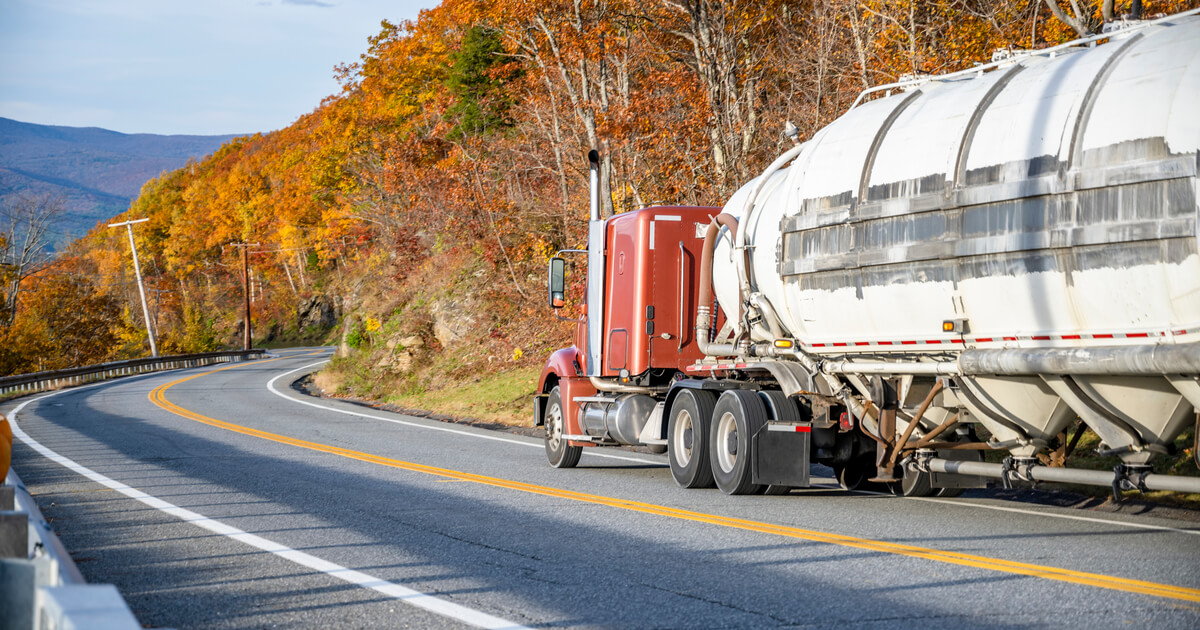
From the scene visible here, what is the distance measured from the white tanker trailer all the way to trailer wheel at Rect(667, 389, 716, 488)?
0.02 metres

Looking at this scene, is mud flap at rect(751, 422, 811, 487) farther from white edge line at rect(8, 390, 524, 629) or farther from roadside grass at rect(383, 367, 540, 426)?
roadside grass at rect(383, 367, 540, 426)

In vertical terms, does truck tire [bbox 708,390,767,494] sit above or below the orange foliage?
below

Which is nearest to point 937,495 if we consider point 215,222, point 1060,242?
point 1060,242

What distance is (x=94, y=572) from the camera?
7402 millimetres

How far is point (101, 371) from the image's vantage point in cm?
4647

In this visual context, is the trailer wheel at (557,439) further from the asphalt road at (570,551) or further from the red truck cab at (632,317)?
the asphalt road at (570,551)

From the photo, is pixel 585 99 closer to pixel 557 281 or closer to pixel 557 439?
pixel 557 281

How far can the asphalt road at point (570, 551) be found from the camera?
6109 millimetres

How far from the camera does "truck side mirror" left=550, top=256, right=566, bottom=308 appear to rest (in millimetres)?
14211

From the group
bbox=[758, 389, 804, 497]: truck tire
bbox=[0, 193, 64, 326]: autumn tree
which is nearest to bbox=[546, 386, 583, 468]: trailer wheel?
bbox=[758, 389, 804, 497]: truck tire

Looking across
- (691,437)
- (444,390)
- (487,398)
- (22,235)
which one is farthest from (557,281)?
(22,235)

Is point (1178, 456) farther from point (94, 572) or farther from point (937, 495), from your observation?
point (94, 572)

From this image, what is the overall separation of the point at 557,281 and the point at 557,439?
2085 mm

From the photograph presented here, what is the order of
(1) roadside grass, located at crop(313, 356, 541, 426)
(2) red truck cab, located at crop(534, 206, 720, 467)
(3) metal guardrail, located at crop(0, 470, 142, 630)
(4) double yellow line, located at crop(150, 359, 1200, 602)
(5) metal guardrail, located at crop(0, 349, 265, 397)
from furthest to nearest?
1. (5) metal guardrail, located at crop(0, 349, 265, 397)
2. (1) roadside grass, located at crop(313, 356, 541, 426)
3. (2) red truck cab, located at crop(534, 206, 720, 467)
4. (4) double yellow line, located at crop(150, 359, 1200, 602)
5. (3) metal guardrail, located at crop(0, 470, 142, 630)
